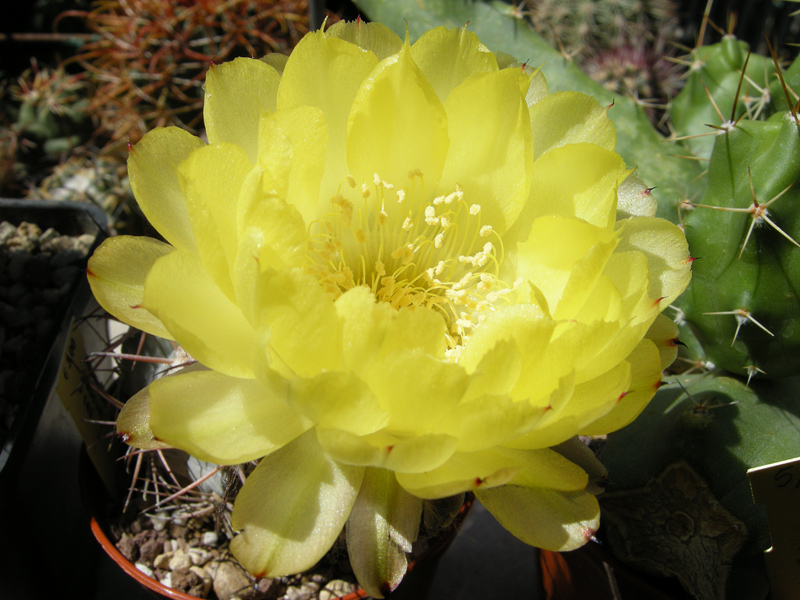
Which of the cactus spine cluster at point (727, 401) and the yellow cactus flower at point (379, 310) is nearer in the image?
the yellow cactus flower at point (379, 310)

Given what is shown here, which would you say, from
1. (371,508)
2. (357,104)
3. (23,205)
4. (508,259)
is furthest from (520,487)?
(23,205)

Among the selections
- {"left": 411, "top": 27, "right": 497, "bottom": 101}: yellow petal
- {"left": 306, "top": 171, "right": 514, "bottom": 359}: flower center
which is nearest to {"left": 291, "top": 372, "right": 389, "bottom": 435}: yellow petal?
{"left": 306, "top": 171, "right": 514, "bottom": 359}: flower center

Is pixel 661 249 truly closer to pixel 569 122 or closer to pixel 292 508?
pixel 569 122

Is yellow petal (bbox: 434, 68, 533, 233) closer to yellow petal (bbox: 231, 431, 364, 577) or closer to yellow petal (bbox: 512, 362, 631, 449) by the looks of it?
yellow petal (bbox: 512, 362, 631, 449)

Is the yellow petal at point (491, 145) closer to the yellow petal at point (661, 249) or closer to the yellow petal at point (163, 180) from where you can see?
the yellow petal at point (661, 249)

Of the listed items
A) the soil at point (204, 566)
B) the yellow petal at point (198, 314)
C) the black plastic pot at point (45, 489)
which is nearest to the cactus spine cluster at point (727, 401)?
the soil at point (204, 566)

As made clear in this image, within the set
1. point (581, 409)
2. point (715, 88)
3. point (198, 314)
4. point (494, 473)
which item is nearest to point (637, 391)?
point (581, 409)
